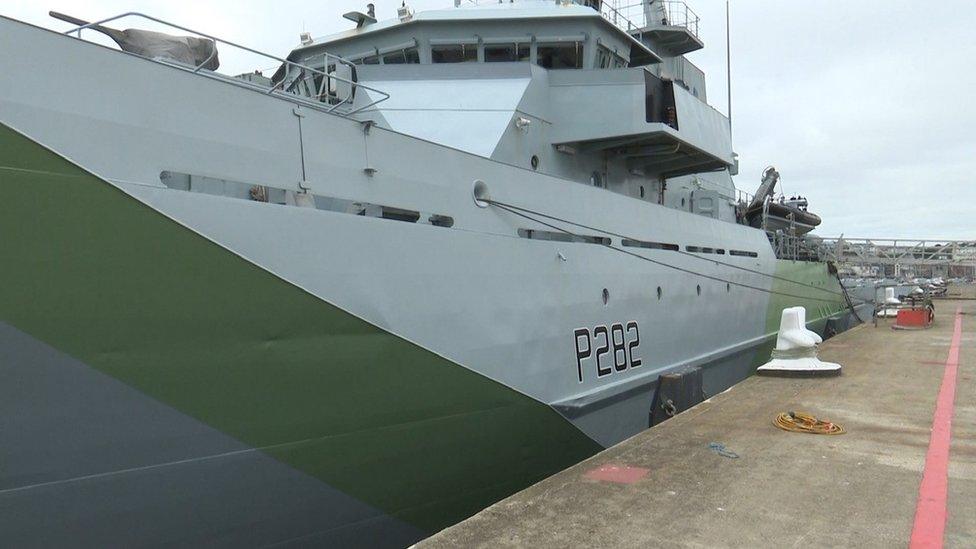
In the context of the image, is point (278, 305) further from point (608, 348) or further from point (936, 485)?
point (936, 485)

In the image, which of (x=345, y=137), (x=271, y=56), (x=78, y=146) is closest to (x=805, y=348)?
(x=345, y=137)

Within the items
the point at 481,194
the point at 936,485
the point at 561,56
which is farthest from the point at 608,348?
the point at 561,56

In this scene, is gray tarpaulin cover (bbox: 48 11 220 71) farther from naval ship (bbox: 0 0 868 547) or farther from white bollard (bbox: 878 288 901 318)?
white bollard (bbox: 878 288 901 318)

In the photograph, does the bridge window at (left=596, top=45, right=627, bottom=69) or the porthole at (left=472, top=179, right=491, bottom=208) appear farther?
the bridge window at (left=596, top=45, right=627, bottom=69)

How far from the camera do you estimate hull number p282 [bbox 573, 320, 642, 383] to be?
603cm

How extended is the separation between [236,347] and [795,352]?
7.08 m

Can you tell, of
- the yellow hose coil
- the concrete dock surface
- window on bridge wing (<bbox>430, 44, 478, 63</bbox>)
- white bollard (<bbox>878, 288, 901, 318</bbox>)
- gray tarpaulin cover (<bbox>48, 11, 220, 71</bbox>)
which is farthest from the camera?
white bollard (<bbox>878, 288, 901, 318</bbox>)

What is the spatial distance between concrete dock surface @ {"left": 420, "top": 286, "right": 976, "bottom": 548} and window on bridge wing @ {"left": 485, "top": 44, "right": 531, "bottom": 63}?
176 inches

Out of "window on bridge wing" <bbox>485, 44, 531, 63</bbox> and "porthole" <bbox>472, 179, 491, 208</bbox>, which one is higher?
"window on bridge wing" <bbox>485, 44, 531, 63</bbox>

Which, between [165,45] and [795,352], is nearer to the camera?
[165,45]

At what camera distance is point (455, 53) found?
25.8ft

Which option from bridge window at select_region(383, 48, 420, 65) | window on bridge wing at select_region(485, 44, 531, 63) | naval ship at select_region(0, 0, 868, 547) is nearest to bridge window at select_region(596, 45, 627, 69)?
window on bridge wing at select_region(485, 44, 531, 63)

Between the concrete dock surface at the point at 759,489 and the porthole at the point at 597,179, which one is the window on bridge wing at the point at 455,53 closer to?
the porthole at the point at 597,179

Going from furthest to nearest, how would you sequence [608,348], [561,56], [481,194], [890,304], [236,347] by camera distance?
[890,304] → [561,56] → [608,348] → [481,194] → [236,347]
